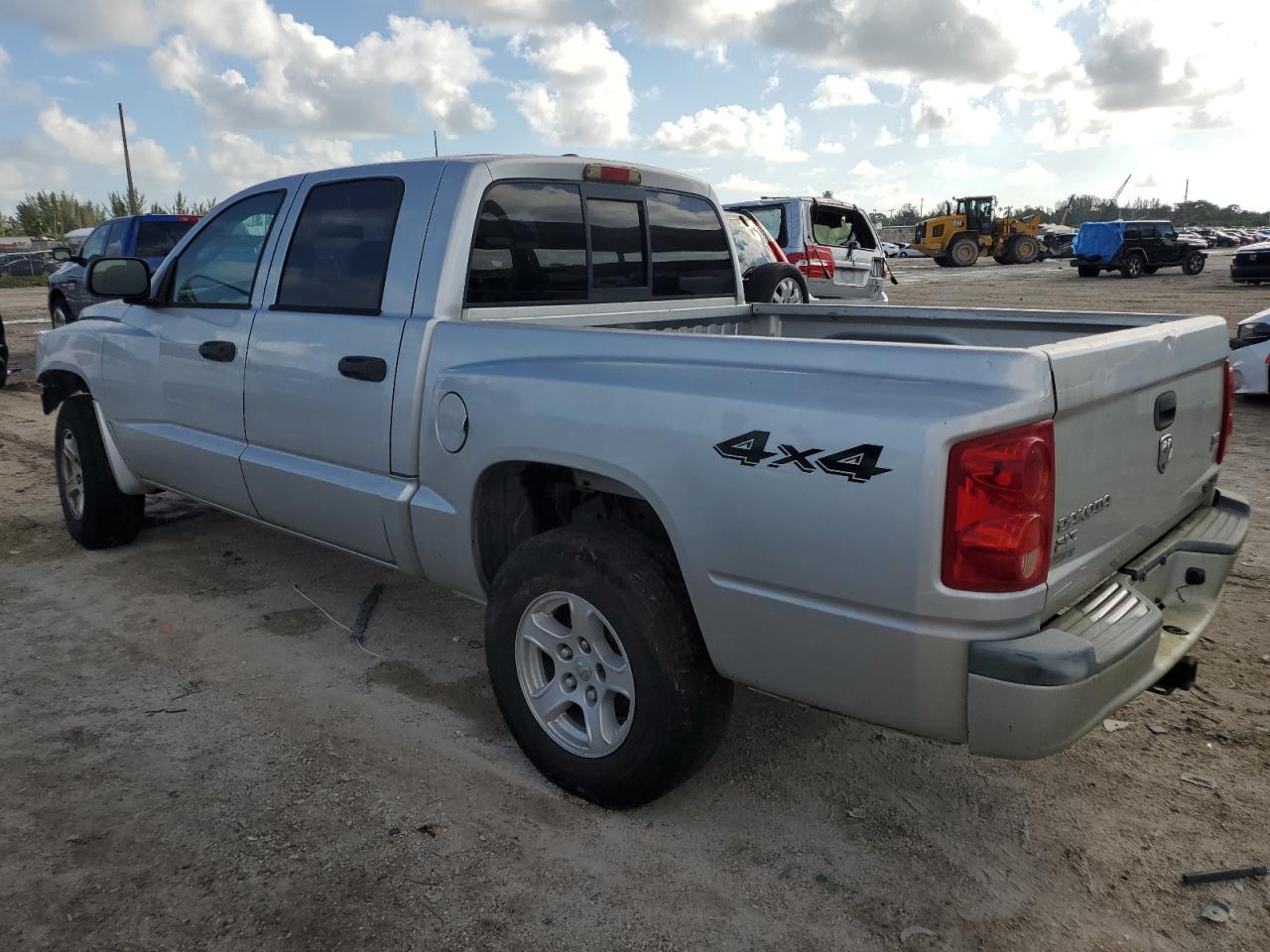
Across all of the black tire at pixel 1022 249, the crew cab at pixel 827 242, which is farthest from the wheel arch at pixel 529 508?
the black tire at pixel 1022 249

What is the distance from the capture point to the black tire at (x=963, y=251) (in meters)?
38.8

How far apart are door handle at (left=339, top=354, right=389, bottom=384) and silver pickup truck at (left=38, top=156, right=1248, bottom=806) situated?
0.01 m

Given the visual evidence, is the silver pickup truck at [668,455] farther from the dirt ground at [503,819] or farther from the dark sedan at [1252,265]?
the dark sedan at [1252,265]

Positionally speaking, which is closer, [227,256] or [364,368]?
[364,368]

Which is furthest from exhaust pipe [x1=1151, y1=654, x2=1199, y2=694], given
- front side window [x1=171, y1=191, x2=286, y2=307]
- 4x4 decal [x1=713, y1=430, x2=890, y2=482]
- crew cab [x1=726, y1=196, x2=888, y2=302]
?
crew cab [x1=726, y1=196, x2=888, y2=302]

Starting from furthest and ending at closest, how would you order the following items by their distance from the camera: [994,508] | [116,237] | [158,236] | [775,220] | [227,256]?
[775,220]
[116,237]
[158,236]
[227,256]
[994,508]

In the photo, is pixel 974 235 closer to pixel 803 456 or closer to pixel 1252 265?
pixel 1252 265

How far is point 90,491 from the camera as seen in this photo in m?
5.19

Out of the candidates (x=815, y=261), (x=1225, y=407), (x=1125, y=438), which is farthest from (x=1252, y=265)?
(x=1125, y=438)

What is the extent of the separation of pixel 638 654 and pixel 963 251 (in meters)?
39.7

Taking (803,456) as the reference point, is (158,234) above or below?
above

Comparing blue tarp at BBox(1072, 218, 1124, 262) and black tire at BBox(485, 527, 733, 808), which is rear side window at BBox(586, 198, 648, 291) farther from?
blue tarp at BBox(1072, 218, 1124, 262)

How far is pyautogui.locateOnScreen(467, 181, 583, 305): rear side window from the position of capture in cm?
347

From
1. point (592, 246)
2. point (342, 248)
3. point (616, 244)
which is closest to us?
point (342, 248)
